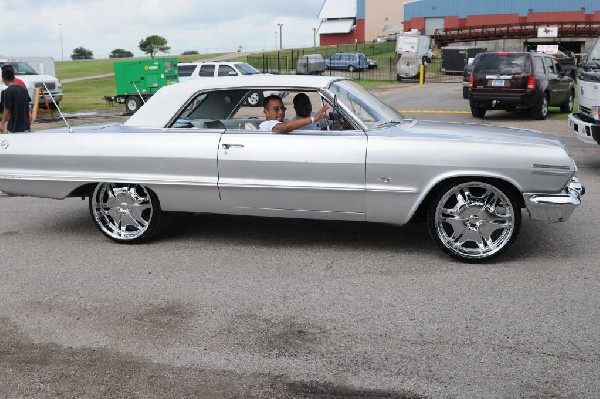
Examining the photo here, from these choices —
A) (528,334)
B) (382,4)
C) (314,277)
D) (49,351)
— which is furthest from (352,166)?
(382,4)

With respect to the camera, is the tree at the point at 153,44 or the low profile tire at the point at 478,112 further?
the tree at the point at 153,44

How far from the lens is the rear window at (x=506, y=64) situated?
1769 cm

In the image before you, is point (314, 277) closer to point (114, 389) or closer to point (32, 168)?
point (114, 389)

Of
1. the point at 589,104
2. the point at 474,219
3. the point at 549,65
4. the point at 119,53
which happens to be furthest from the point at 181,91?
the point at 119,53

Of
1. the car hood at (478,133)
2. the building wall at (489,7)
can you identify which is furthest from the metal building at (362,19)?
the car hood at (478,133)

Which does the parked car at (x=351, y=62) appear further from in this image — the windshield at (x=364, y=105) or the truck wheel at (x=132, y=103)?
the windshield at (x=364, y=105)

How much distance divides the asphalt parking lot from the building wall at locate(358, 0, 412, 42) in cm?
9414

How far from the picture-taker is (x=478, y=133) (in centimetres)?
593

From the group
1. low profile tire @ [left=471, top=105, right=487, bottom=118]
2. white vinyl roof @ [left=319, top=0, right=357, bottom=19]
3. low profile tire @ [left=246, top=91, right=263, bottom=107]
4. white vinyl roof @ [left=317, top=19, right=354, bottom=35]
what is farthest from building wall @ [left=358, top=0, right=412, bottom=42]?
low profile tire @ [left=246, top=91, right=263, bottom=107]

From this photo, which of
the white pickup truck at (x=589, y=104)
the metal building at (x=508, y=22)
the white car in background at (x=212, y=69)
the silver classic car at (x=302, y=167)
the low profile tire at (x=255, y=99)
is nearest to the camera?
the silver classic car at (x=302, y=167)

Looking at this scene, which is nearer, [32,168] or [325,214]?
[325,214]

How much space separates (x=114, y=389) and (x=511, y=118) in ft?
56.7

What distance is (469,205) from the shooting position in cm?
563

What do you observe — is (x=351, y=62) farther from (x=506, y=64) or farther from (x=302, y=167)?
(x=302, y=167)
